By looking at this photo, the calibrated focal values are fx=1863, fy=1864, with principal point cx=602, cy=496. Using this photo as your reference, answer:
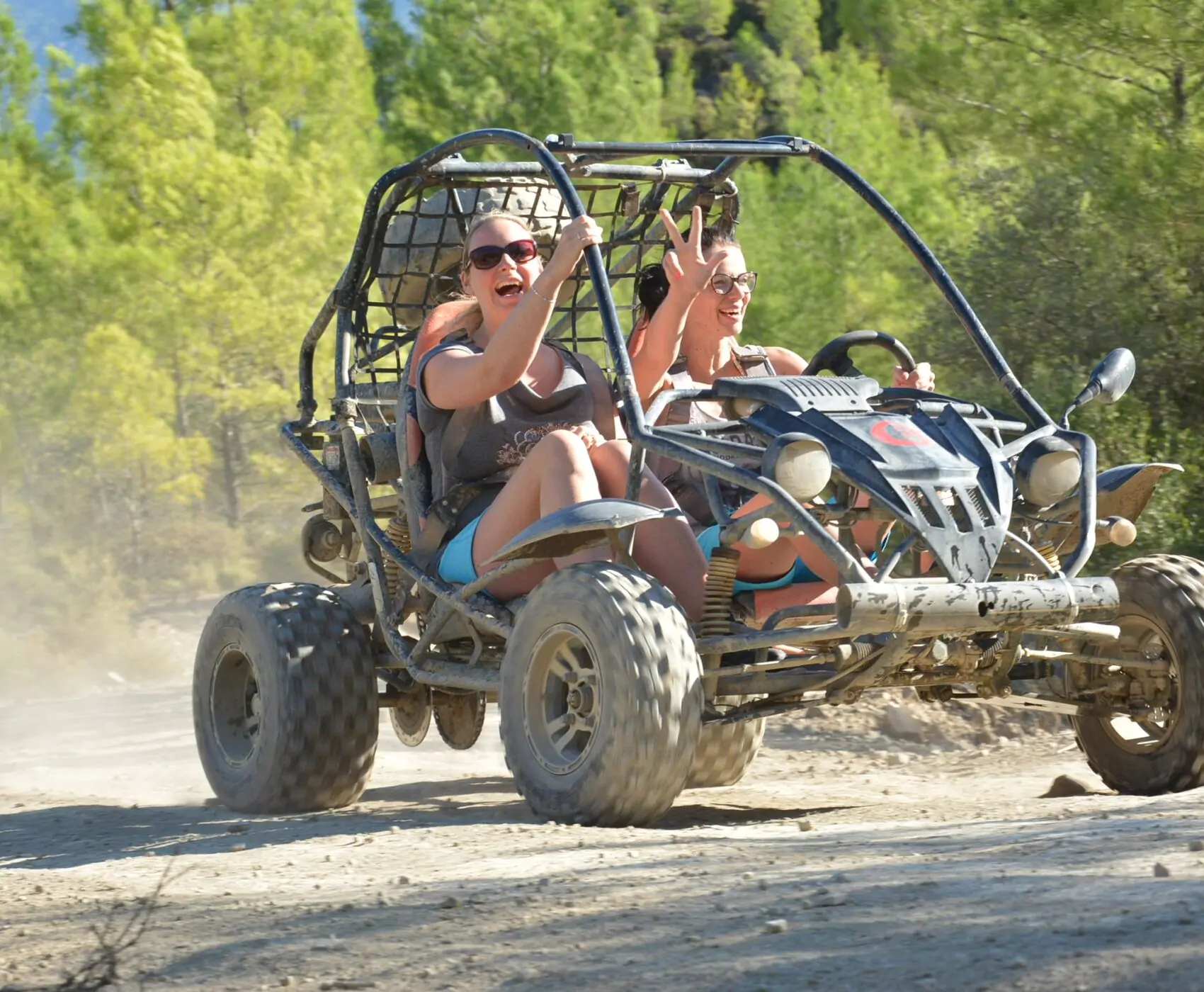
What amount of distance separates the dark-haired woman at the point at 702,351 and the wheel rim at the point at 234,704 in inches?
69.0

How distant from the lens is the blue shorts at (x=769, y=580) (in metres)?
5.52

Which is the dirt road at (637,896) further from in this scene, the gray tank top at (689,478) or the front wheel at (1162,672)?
the gray tank top at (689,478)

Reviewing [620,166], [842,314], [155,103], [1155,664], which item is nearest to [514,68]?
[155,103]

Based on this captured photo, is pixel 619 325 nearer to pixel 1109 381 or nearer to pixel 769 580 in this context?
pixel 769 580

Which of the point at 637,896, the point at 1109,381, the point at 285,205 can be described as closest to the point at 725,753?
the point at 1109,381

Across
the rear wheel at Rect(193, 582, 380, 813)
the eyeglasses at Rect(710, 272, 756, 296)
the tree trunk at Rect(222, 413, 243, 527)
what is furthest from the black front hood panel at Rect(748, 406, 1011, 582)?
the tree trunk at Rect(222, 413, 243, 527)

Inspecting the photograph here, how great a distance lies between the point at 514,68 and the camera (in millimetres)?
22750

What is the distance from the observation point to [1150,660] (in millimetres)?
5883

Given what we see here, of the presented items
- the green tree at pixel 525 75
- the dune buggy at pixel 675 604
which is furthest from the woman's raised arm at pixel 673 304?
the green tree at pixel 525 75

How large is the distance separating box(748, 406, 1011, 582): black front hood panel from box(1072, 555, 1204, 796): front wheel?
0.92 metres

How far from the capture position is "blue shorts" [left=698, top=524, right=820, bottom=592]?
5.52 meters

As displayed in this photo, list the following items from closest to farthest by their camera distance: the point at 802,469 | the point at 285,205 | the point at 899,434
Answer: the point at 802,469 < the point at 899,434 < the point at 285,205

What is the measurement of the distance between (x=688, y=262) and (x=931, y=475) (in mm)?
1413

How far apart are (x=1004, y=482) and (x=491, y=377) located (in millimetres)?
1570
